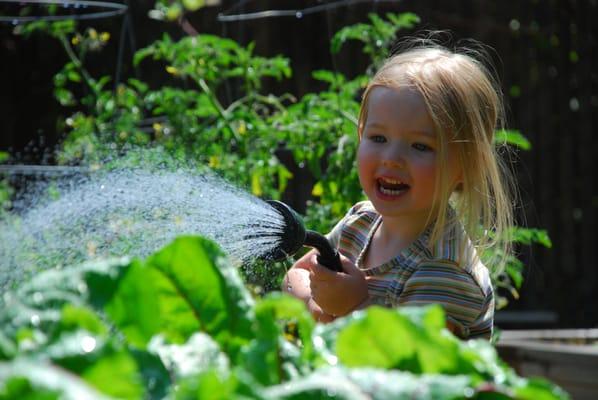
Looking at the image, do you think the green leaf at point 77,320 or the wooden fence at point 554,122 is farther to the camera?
the wooden fence at point 554,122

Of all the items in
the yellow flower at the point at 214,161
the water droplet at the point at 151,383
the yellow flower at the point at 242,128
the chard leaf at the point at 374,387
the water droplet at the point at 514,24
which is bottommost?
the water droplet at the point at 514,24

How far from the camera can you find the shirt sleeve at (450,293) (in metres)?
1.97

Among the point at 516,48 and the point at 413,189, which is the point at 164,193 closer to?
the point at 413,189

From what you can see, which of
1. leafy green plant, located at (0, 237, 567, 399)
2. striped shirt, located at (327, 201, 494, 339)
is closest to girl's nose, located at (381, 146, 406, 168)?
striped shirt, located at (327, 201, 494, 339)

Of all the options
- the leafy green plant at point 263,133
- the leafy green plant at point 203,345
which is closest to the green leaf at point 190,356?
the leafy green plant at point 203,345

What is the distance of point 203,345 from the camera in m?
0.79

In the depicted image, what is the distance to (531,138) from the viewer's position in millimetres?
6652

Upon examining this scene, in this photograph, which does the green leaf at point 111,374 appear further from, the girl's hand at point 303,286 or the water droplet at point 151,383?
the girl's hand at point 303,286

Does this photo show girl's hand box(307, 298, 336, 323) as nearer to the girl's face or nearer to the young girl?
the young girl

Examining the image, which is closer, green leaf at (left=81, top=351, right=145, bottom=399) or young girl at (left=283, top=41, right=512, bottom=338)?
green leaf at (left=81, top=351, right=145, bottom=399)

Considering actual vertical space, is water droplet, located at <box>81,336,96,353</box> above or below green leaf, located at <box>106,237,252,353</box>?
above

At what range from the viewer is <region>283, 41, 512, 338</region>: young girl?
78.5 inches

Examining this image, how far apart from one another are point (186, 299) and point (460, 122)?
141 cm

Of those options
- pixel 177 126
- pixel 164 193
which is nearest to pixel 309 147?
pixel 177 126
